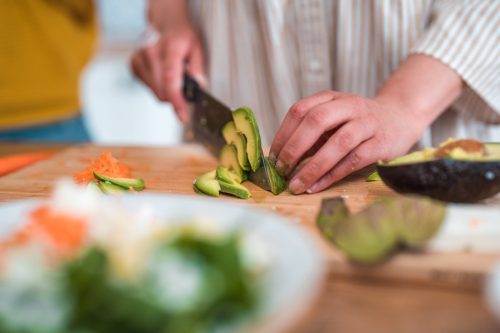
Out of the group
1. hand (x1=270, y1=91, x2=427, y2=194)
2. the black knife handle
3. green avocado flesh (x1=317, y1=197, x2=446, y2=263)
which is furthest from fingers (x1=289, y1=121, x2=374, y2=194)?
the black knife handle

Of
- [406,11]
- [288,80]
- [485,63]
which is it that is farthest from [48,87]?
[485,63]

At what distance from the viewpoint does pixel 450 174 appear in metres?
1.17

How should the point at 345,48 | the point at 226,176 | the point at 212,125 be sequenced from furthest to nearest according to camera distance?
the point at 345,48
the point at 212,125
the point at 226,176

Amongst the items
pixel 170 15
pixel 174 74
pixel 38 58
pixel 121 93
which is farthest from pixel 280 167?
pixel 121 93

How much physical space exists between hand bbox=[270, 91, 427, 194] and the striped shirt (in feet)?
0.96

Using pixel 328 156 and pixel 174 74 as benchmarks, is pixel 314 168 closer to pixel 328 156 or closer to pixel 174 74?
pixel 328 156

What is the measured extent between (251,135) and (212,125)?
0.34 m

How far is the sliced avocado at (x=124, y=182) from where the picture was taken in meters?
1.45

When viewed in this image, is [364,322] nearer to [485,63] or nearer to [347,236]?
[347,236]

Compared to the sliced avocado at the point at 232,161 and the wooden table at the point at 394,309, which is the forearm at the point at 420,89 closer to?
the sliced avocado at the point at 232,161

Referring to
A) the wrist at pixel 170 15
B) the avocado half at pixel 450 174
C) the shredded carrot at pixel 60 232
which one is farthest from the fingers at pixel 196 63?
the shredded carrot at pixel 60 232

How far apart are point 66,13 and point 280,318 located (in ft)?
7.92

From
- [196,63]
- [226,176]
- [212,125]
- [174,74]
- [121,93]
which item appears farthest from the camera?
[121,93]

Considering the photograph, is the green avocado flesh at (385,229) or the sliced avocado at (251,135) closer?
the green avocado flesh at (385,229)
